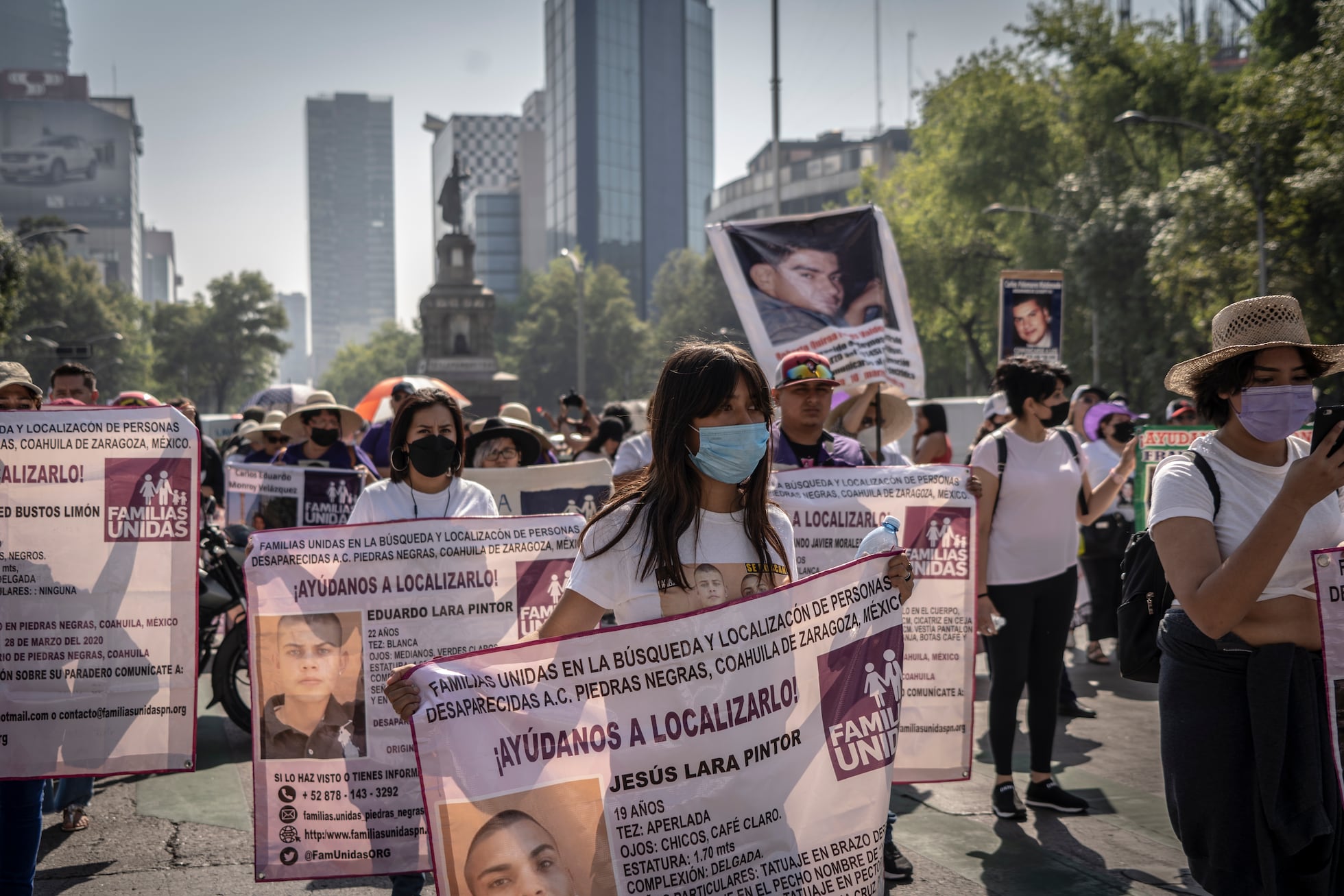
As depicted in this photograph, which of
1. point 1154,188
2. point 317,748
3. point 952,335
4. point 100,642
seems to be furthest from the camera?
point 952,335

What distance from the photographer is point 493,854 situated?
2.63 meters

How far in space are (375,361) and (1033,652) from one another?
13321 centimetres

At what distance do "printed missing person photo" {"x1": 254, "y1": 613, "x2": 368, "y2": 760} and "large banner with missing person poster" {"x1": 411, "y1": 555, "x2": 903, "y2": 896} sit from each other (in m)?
1.26

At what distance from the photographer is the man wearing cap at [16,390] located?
5172mm

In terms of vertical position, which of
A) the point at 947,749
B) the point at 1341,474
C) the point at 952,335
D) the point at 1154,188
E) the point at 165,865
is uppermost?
the point at 1154,188

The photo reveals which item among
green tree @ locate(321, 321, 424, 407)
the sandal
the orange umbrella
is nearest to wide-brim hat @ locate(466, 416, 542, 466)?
the sandal

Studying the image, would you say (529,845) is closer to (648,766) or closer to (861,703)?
(648,766)

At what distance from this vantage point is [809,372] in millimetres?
4855

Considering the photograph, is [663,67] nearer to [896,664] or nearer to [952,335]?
[952,335]

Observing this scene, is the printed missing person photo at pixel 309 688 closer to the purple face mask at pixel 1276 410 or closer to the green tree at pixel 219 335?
the purple face mask at pixel 1276 410

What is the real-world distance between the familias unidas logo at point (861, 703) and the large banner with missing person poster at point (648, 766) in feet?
0.07

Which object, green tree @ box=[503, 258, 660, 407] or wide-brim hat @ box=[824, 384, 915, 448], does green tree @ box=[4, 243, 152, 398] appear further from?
wide-brim hat @ box=[824, 384, 915, 448]

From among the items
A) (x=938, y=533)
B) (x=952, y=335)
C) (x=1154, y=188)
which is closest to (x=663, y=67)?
(x=952, y=335)

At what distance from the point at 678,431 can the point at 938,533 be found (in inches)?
99.2
